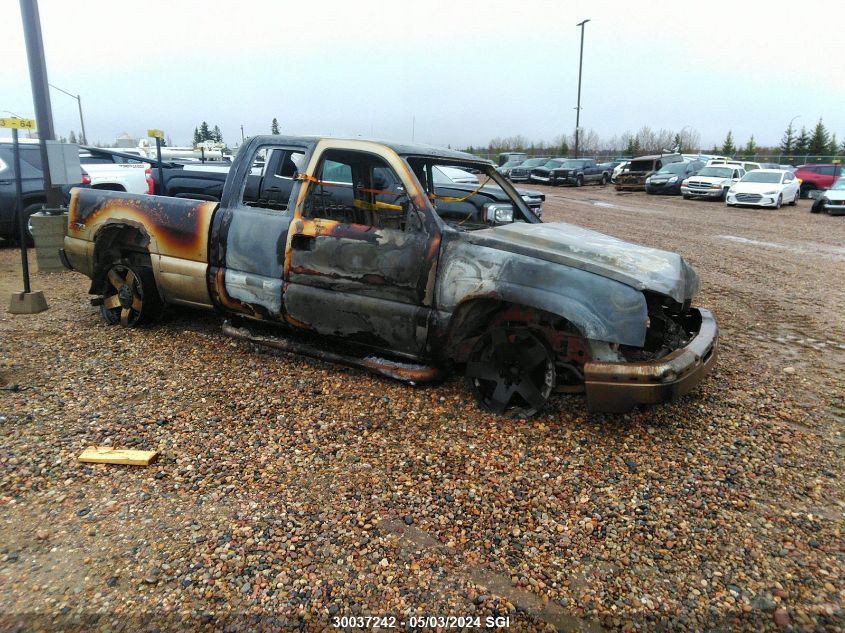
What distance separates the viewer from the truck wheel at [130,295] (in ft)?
17.9

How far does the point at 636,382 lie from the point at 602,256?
2.82 feet

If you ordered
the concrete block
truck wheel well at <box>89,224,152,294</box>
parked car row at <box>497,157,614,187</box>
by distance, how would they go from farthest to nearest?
parked car row at <box>497,157,614,187</box> → the concrete block → truck wheel well at <box>89,224,152,294</box>

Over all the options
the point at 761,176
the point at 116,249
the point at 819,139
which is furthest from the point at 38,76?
the point at 819,139

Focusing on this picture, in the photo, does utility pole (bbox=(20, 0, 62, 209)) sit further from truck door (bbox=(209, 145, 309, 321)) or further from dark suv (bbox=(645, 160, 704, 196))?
dark suv (bbox=(645, 160, 704, 196))

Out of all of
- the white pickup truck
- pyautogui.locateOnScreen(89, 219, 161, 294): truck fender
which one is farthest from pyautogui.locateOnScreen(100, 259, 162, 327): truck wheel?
the white pickup truck

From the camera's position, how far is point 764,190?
65.8 ft

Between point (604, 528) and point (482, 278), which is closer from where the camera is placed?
point (604, 528)

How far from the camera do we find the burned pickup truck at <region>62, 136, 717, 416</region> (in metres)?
3.44

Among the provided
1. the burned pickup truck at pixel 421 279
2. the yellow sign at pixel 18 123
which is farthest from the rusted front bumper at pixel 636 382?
the yellow sign at pixel 18 123

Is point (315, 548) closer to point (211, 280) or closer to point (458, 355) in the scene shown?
point (458, 355)

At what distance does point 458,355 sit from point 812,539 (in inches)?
84.8

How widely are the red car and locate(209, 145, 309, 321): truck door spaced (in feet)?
89.5

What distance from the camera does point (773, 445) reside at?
359 cm

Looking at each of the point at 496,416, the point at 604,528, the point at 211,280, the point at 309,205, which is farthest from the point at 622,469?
the point at 211,280
